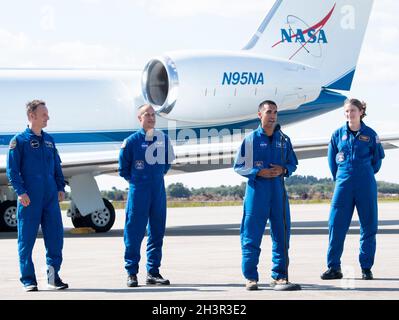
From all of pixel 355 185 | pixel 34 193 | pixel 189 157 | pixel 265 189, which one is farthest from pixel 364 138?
pixel 189 157

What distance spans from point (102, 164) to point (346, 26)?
834 centimetres

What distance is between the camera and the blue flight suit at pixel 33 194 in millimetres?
10406

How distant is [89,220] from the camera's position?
68.7 ft

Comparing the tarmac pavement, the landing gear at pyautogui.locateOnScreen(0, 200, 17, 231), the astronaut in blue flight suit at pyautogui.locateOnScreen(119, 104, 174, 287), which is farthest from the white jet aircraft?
the astronaut in blue flight suit at pyautogui.locateOnScreen(119, 104, 174, 287)

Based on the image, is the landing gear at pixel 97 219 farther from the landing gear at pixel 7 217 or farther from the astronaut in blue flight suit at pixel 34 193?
the astronaut in blue flight suit at pixel 34 193

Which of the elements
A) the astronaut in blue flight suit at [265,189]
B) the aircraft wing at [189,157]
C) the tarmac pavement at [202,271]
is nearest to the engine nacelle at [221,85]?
the aircraft wing at [189,157]

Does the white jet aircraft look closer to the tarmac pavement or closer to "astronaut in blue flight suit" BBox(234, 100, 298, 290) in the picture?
the tarmac pavement

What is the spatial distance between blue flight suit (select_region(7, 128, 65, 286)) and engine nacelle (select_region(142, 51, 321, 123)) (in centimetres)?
1096

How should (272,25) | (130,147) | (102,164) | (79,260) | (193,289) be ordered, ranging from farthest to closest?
(272,25) < (102,164) < (79,260) < (130,147) < (193,289)

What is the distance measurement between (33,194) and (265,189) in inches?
92.1

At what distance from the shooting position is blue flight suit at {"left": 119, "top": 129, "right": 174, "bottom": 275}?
1085 cm

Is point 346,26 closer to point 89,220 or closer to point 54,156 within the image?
point 89,220

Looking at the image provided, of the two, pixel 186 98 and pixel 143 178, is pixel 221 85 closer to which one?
pixel 186 98
